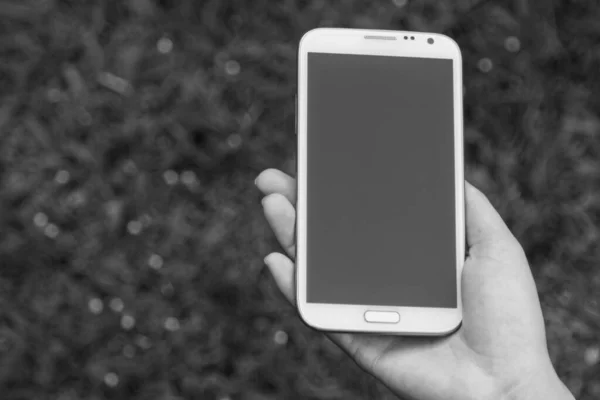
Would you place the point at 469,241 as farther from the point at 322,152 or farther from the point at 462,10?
the point at 462,10

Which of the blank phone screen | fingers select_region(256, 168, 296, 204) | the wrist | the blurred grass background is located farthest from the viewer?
the blurred grass background

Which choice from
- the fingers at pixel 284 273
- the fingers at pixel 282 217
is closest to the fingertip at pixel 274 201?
the fingers at pixel 282 217

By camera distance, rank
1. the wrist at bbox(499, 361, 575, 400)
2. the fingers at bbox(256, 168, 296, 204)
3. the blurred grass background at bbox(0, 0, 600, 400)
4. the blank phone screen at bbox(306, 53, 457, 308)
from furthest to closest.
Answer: the blurred grass background at bbox(0, 0, 600, 400)
the fingers at bbox(256, 168, 296, 204)
the blank phone screen at bbox(306, 53, 457, 308)
the wrist at bbox(499, 361, 575, 400)

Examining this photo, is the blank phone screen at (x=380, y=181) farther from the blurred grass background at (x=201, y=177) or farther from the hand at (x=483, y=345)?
the blurred grass background at (x=201, y=177)

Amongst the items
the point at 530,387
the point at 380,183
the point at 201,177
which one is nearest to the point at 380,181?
the point at 380,183

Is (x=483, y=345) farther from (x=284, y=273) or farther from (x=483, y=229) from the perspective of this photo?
(x=284, y=273)

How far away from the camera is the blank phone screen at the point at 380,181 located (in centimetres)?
166

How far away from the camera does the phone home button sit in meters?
1.62

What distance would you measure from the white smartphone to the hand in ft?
0.12

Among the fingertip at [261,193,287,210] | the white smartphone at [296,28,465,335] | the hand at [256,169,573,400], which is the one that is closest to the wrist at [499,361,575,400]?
the hand at [256,169,573,400]

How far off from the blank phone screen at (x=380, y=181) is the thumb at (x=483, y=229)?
1.4 inches

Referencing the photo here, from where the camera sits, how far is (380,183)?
171 centimetres

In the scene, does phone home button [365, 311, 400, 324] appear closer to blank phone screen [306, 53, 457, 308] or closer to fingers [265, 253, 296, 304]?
blank phone screen [306, 53, 457, 308]

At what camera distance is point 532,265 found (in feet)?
6.92
